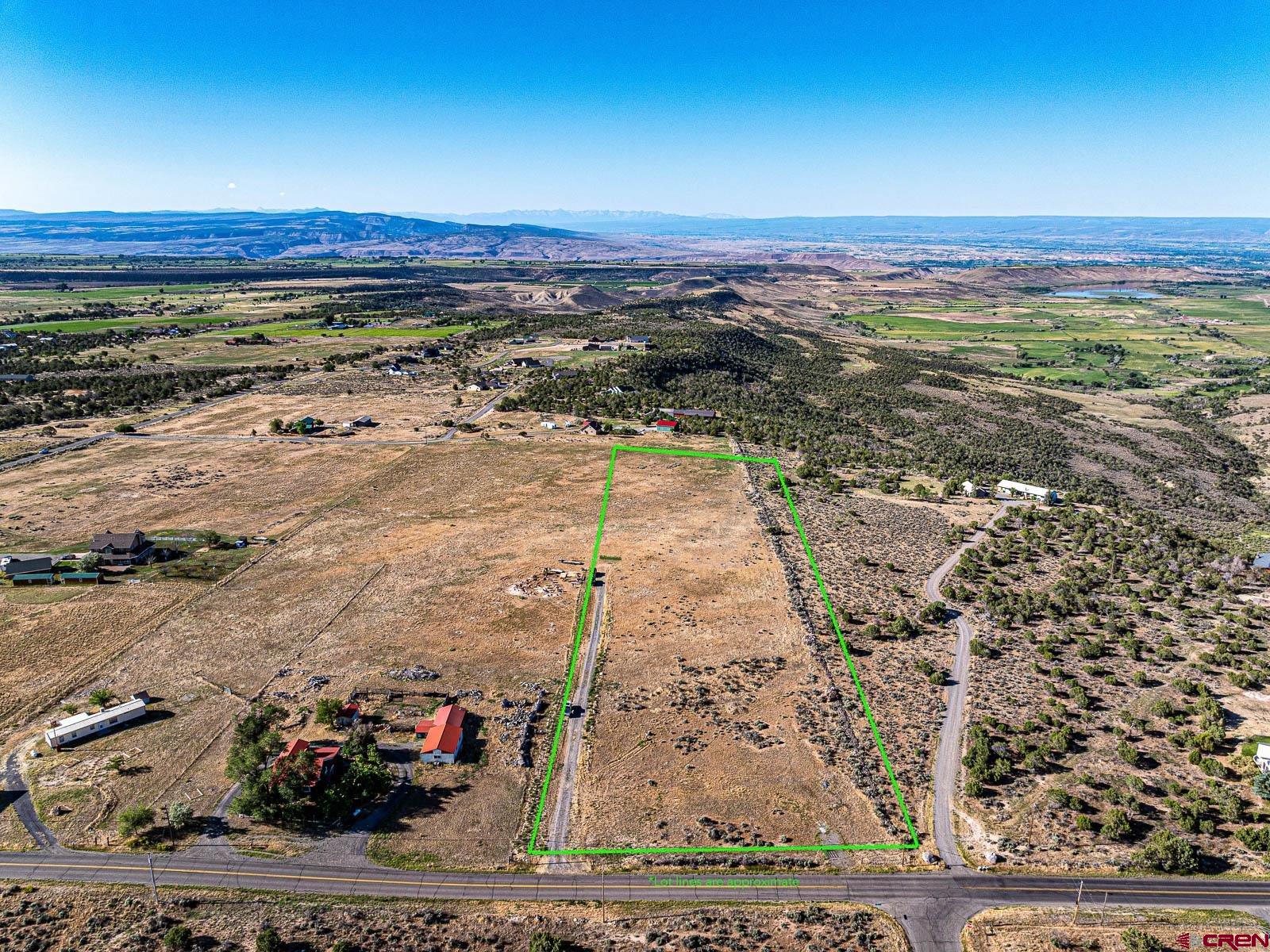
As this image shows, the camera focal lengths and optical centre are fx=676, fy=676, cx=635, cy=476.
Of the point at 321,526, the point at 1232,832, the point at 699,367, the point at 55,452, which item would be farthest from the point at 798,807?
the point at 699,367

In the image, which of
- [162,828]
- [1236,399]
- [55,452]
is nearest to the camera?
[162,828]

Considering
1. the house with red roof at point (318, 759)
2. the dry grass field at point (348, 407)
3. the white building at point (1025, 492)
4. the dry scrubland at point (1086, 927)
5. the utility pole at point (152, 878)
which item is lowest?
the dry scrubland at point (1086, 927)

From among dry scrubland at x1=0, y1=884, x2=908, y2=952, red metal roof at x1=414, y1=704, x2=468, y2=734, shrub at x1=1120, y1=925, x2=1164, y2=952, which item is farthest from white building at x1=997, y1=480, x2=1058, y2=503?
red metal roof at x1=414, y1=704, x2=468, y2=734

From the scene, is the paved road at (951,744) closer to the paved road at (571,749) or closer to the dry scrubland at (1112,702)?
the dry scrubland at (1112,702)

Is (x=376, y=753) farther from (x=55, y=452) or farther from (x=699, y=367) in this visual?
(x=699, y=367)

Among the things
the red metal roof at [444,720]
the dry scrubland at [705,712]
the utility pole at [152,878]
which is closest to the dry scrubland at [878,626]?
the dry scrubland at [705,712]

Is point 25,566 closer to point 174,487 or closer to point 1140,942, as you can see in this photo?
point 174,487
